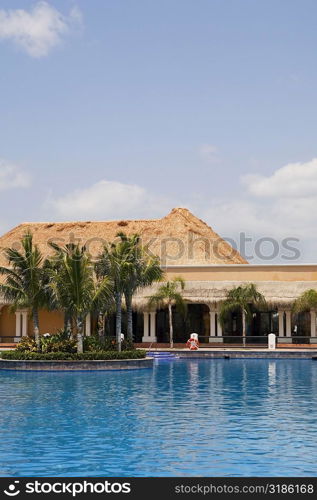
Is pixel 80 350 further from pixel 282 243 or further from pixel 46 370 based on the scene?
pixel 282 243

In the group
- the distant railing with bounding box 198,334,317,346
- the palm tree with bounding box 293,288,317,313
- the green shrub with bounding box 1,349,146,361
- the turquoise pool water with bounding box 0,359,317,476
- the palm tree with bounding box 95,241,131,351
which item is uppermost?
the palm tree with bounding box 95,241,131,351

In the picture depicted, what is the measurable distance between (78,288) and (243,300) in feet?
45.9

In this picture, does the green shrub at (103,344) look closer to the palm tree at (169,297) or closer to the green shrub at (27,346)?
the green shrub at (27,346)

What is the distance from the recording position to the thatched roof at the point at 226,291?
4269 cm

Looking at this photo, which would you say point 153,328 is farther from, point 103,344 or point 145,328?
point 103,344

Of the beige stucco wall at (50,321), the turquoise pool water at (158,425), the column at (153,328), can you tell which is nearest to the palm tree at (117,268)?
the turquoise pool water at (158,425)

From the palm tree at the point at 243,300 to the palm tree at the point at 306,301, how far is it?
6.27 feet

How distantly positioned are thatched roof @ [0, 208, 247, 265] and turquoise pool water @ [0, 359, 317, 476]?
3585 centimetres

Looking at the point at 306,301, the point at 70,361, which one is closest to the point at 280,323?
the point at 306,301

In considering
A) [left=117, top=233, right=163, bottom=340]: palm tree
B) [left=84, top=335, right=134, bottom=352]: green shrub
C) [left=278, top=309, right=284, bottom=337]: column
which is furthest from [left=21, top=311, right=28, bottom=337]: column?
[left=278, top=309, right=284, bottom=337]: column

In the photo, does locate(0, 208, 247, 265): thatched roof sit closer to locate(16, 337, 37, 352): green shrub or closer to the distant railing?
the distant railing

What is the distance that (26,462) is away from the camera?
41.8 feet

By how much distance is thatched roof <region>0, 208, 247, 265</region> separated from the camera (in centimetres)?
6309

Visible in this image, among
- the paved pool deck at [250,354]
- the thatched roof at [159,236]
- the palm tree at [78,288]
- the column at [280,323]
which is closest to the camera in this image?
the palm tree at [78,288]
